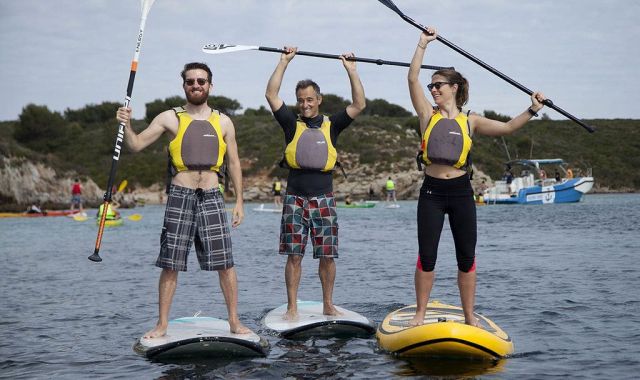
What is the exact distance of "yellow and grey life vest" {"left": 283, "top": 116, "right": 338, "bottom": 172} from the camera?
26.2 ft

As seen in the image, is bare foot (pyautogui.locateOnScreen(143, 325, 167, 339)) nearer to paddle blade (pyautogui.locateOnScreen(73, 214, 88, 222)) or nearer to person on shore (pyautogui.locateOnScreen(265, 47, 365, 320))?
person on shore (pyautogui.locateOnScreen(265, 47, 365, 320))

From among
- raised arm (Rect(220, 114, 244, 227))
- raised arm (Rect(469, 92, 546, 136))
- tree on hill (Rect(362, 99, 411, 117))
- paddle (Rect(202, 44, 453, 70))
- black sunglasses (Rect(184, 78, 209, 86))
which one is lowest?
raised arm (Rect(220, 114, 244, 227))

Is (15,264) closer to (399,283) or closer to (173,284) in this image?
(399,283)

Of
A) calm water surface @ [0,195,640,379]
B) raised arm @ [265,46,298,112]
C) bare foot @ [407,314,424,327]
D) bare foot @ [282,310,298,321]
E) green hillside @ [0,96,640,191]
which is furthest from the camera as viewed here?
green hillside @ [0,96,640,191]

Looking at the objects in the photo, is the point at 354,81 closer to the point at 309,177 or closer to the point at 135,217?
the point at 309,177

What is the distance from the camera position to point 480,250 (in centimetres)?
1889

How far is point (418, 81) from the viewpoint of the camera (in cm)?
690

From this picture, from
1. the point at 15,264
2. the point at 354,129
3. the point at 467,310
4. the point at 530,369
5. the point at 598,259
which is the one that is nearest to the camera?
the point at 530,369

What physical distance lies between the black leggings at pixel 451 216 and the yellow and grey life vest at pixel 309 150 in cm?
142

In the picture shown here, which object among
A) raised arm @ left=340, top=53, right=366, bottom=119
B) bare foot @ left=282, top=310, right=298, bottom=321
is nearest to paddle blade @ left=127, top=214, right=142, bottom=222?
bare foot @ left=282, top=310, right=298, bottom=321

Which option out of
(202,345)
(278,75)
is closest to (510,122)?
(278,75)

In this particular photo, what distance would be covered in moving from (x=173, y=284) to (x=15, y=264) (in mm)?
11824

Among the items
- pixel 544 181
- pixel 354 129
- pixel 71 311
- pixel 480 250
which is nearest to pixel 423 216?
pixel 71 311

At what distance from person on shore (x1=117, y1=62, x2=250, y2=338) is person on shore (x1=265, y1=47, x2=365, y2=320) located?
1160 mm
